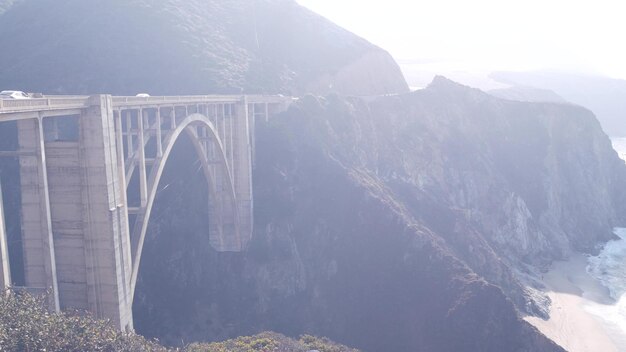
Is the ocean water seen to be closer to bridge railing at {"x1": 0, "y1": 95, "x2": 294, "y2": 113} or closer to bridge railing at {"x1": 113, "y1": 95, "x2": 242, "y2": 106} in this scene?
bridge railing at {"x1": 113, "y1": 95, "x2": 242, "y2": 106}

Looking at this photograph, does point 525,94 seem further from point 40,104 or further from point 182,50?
point 40,104

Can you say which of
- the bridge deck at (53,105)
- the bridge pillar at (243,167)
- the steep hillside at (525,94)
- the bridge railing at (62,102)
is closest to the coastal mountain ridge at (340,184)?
the bridge pillar at (243,167)

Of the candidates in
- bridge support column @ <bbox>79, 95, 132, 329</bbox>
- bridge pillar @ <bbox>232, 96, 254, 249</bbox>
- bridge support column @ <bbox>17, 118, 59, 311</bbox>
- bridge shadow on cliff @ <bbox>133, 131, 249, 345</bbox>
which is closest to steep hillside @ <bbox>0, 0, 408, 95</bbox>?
bridge shadow on cliff @ <bbox>133, 131, 249, 345</bbox>

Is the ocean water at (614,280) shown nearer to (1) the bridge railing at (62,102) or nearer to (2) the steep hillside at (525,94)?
(1) the bridge railing at (62,102)

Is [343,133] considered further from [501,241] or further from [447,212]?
[501,241]

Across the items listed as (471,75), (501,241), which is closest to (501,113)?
(501,241)

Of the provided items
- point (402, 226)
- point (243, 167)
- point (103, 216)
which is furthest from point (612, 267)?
point (103, 216)
